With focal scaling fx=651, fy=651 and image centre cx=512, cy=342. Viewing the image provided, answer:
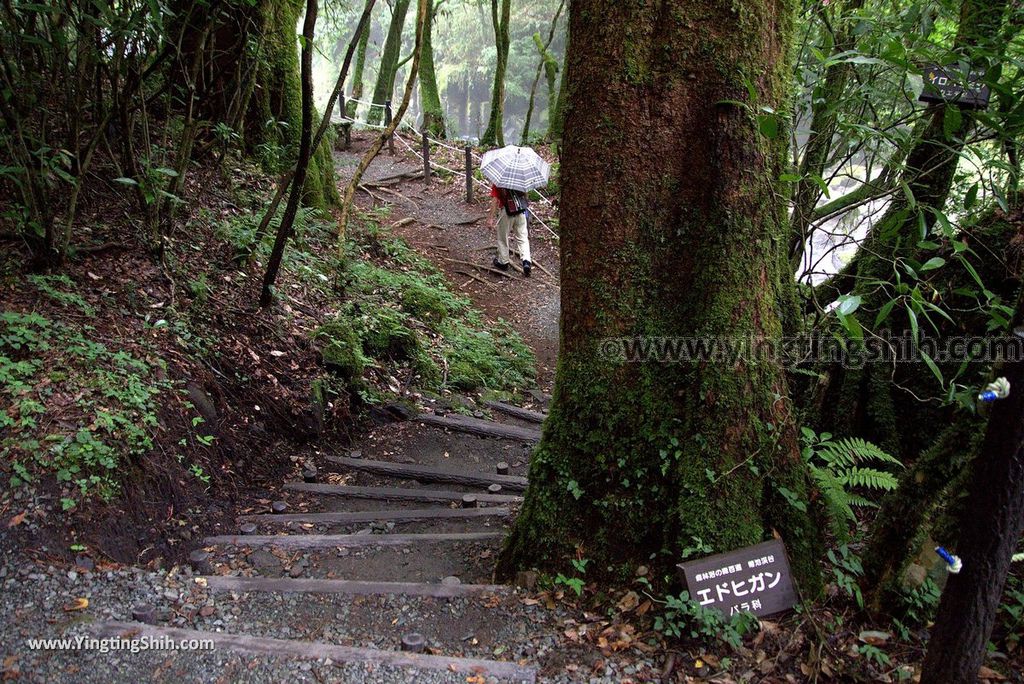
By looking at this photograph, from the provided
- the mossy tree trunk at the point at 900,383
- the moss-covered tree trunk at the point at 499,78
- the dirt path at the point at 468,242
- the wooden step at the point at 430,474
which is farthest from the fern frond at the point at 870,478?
the moss-covered tree trunk at the point at 499,78

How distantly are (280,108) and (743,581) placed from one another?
8340 millimetres

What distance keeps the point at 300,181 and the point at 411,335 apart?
1.96m

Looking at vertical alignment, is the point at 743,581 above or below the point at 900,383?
below

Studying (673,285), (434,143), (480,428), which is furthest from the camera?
(434,143)

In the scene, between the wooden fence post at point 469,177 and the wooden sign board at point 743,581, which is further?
the wooden fence post at point 469,177

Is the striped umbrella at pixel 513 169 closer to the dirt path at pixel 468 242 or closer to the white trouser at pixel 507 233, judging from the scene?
the white trouser at pixel 507 233

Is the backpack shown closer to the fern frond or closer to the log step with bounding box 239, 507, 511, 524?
the log step with bounding box 239, 507, 511, 524

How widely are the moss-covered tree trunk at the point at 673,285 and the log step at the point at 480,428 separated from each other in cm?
271

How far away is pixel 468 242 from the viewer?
39.0 feet

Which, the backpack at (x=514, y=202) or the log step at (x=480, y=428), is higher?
the backpack at (x=514, y=202)

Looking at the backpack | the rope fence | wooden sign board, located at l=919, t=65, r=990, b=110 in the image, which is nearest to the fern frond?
wooden sign board, located at l=919, t=65, r=990, b=110

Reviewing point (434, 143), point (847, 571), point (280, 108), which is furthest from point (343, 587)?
point (434, 143)

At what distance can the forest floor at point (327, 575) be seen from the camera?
2398 mm

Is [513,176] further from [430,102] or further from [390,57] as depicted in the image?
[390,57]
